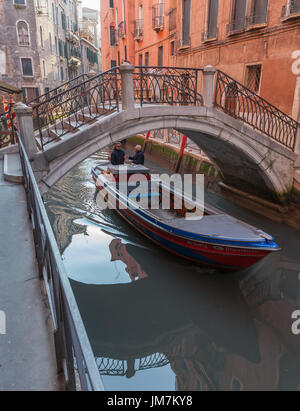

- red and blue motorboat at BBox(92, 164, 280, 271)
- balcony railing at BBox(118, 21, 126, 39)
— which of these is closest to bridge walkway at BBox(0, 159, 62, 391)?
red and blue motorboat at BBox(92, 164, 280, 271)

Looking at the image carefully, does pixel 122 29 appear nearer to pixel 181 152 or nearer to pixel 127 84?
pixel 181 152

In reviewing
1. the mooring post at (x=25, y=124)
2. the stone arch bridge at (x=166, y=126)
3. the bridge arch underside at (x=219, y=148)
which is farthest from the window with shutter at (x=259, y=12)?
the mooring post at (x=25, y=124)

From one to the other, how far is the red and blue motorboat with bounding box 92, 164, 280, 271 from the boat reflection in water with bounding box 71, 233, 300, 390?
0.51 metres

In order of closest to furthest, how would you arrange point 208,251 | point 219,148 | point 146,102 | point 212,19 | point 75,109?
point 208,251, point 75,109, point 146,102, point 219,148, point 212,19

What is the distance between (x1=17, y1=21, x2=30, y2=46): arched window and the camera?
23350 millimetres

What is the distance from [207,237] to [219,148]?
401 cm

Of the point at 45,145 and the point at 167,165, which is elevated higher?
the point at 45,145

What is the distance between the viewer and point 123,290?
5660 mm

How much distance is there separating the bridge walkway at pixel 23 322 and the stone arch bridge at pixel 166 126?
274 centimetres

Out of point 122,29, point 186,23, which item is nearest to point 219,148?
point 186,23

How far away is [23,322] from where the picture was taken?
202cm
